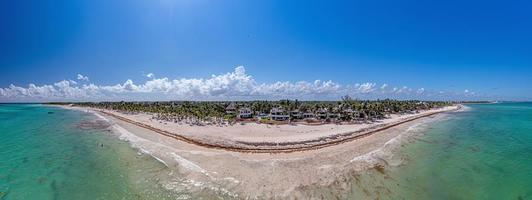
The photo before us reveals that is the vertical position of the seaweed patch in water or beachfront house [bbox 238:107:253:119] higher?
beachfront house [bbox 238:107:253:119]

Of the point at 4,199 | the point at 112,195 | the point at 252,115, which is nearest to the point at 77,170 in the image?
the point at 4,199

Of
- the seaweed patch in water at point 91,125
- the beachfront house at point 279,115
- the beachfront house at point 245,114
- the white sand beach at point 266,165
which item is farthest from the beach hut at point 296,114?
the seaweed patch in water at point 91,125

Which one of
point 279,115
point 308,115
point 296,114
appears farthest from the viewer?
point 308,115

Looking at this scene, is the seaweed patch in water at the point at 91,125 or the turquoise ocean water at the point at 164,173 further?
the seaweed patch in water at the point at 91,125

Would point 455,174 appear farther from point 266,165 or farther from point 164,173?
point 164,173

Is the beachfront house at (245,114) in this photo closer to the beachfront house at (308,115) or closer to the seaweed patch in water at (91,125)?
the beachfront house at (308,115)

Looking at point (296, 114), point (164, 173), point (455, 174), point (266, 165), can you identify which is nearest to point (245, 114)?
point (296, 114)

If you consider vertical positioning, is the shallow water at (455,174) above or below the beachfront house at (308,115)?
below

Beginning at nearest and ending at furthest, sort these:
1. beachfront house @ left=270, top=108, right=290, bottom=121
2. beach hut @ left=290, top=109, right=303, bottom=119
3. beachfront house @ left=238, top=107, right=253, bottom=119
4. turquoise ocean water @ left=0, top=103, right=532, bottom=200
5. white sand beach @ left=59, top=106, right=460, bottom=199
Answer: turquoise ocean water @ left=0, top=103, right=532, bottom=200, white sand beach @ left=59, top=106, right=460, bottom=199, beachfront house @ left=270, top=108, right=290, bottom=121, beach hut @ left=290, top=109, right=303, bottom=119, beachfront house @ left=238, top=107, right=253, bottom=119

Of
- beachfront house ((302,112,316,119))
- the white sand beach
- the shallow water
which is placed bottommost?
the shallow water

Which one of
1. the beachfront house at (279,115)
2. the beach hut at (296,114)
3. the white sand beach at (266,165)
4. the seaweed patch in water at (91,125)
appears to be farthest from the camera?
the beach hut at (296,114)

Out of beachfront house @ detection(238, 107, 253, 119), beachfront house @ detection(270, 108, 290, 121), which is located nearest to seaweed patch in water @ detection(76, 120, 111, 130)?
beachfront house @ detection(238, 107, 253, 119)

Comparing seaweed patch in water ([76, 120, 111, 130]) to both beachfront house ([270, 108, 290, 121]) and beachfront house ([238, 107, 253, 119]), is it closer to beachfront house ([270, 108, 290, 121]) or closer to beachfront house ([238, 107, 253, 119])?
beachfront house ([238, 107, 253, 119])

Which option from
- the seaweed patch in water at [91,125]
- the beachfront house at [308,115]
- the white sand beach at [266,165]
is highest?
the beachfront house at [308,115]
